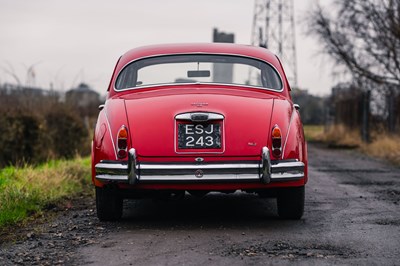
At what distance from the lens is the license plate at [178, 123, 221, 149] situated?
627cm

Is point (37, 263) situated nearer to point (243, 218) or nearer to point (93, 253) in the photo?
point (93, 253)

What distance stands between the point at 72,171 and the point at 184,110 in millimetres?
5121

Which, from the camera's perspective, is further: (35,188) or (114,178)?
(35,188)

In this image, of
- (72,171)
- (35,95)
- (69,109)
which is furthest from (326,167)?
(35,95)

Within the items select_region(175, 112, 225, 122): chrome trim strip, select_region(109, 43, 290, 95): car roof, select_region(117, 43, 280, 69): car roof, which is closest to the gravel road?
select_region(175, 112, 225, 122): chrome trim strip

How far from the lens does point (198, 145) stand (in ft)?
20.6

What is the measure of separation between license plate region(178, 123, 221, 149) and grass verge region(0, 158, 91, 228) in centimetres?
175

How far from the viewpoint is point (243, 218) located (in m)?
7.03

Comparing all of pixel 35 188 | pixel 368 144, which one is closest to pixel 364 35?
pixel 368 144

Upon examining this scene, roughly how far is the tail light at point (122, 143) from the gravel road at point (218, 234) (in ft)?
2.02

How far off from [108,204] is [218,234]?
114cm

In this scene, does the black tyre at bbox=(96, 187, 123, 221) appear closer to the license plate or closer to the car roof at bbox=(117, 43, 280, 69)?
the license plate

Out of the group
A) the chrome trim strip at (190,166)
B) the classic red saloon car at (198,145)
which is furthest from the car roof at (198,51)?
the chrome trim strip at (190,166)

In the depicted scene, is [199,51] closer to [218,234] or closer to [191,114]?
[191,114]
